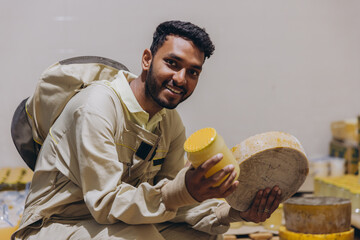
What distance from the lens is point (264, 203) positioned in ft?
6.62

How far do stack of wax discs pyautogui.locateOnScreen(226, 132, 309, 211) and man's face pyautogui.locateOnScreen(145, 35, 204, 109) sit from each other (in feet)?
1.17

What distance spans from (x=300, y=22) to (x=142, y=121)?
297 cm

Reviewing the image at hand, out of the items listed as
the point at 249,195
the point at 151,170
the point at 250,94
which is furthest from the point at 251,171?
the point at 250,94

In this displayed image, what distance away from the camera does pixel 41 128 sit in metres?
2.18

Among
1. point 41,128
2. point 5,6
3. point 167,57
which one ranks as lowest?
point 41,128

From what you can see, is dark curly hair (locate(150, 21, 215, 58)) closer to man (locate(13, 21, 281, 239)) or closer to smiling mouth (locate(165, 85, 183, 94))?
man (locate(13, 21, 281, 239))

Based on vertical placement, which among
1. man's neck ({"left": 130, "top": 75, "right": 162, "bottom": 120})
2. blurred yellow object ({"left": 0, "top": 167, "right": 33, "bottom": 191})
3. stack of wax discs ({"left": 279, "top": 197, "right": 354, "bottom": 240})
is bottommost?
blurred yellow object ({"left": 0, "top": 167, "right": 33, "bottom": 191})

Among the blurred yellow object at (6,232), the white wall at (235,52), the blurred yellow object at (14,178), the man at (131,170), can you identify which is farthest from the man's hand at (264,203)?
the white wall at (235,52)

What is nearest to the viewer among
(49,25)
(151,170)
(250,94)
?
(151,170)

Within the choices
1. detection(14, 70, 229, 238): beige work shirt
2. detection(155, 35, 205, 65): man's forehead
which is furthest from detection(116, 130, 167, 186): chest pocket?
detection(155, 35, 205, 65): man's forehead

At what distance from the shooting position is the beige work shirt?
1.77 m

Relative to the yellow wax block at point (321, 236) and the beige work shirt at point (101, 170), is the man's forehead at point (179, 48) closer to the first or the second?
the beige work shirt at point (101, 170)

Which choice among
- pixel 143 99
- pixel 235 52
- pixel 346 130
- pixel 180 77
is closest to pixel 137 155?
pixel 143 99

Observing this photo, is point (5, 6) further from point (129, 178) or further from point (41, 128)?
point (129, 178)
